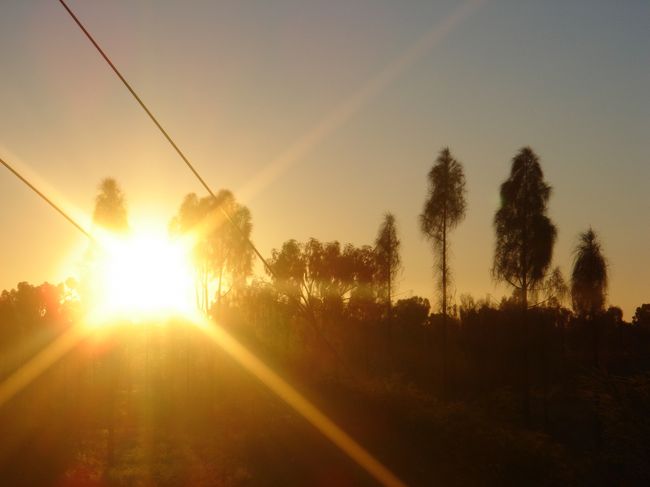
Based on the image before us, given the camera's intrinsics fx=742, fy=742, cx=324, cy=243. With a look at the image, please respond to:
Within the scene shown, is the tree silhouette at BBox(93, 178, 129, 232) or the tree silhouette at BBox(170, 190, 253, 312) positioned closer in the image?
the tree silhouette at BBox(93, 178, 129, 232)

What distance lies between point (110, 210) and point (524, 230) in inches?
812

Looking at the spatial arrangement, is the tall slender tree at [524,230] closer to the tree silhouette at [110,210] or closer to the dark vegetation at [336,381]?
the dark vegetation at [336,381]

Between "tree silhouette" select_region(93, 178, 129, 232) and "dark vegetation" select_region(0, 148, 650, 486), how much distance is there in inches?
3.7

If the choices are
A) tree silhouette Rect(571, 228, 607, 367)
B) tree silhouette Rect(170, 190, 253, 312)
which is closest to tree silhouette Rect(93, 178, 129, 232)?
tree silhouette Rect(170, 190, 253, 312)

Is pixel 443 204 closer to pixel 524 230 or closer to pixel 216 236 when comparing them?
pixel 524 230

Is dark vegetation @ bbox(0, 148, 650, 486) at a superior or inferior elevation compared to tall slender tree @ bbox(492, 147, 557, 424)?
inferior

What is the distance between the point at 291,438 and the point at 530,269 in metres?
16.8

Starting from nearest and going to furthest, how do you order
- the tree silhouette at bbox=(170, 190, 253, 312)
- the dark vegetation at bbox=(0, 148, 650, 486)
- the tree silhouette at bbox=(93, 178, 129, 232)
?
the dark vegetation at bbox=(0, 148, 650, 486) → the tree silhouette at bbox=(93, 178, 129, 232) → the tree silhouette at bbox=(170, 190, 253, 312)

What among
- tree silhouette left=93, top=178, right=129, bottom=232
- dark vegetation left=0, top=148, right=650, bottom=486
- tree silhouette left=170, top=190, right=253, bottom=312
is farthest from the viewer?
tree silhouette left=170, top=190, right=253, bottom=312

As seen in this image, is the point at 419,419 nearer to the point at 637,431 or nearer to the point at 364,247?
the point at 637,431

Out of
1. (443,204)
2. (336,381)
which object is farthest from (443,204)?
(336,381)

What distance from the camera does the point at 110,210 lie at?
36719mm

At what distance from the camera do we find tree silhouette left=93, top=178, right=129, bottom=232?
36562 mm

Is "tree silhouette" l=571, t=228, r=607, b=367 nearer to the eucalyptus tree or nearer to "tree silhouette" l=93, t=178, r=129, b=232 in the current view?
the eucalyptus tree
